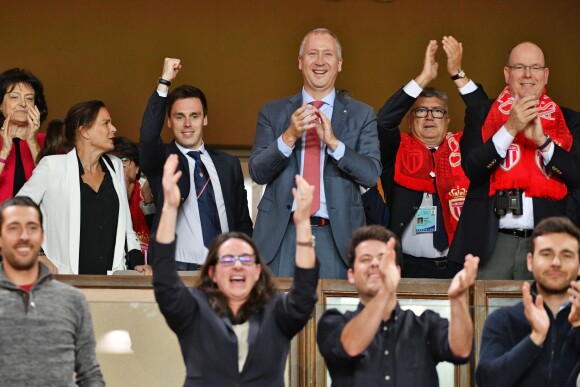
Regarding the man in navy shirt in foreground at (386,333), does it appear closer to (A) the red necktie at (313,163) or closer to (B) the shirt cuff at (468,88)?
(A) the red necktie at (313,163)

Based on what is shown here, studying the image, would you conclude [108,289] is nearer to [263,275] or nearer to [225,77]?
[263,275]

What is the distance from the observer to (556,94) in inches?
331

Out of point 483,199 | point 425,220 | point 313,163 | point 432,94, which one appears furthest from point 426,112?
point 313,163

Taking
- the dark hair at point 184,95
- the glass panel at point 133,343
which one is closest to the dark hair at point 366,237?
the glass panel at point 133,343

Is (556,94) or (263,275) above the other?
(556,94)

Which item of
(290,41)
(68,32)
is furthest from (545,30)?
(68,32)

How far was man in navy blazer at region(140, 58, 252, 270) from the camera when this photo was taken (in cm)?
609

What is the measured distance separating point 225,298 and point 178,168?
159 cm

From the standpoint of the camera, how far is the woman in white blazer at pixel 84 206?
599 cm

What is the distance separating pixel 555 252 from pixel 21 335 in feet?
6.30

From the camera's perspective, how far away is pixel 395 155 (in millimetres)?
6477

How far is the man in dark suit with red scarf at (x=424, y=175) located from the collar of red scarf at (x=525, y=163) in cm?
28

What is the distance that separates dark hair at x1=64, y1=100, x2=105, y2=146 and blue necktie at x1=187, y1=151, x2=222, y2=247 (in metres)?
0.50

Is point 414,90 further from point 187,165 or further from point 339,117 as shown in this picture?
point 187,165
